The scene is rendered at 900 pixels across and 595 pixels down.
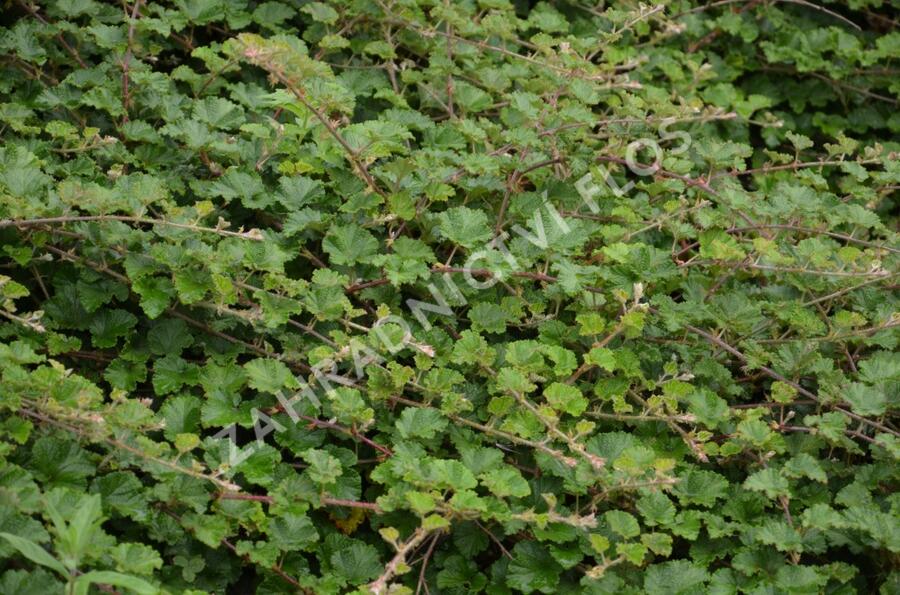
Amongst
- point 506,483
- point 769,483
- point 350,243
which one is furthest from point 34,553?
point 769,483

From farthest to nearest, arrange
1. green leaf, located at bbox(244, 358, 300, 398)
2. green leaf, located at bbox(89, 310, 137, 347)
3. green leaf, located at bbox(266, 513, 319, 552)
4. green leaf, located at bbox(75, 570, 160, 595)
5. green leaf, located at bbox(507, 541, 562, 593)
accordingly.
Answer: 1. green leaf, located at bbox(89, 310, 137, 347)
2. green leaf, located at bbox(244, 358, 300, 398)
3. green leaf, located at bbox(507, 541, 562, 593)
4. green leaf, located at bbox(266, 513, 319, 552)
5. green leaf, located at bbox(75, 570, 160, 595)

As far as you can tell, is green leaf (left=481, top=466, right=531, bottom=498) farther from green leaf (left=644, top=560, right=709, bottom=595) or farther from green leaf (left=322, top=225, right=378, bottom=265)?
green leaf (left=322, top=225, right=378, bottom=265)

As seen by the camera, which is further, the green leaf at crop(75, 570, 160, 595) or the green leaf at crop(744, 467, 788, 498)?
the green leaf at crop(744, 467, 788, 498)

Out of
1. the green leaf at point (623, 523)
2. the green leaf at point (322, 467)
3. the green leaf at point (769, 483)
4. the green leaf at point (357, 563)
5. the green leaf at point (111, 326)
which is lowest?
the green leaf at point (357, 563)

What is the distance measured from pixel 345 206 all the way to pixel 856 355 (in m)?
1.78

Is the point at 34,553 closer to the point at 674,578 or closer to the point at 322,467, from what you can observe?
the point at 322,467

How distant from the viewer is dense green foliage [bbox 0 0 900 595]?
2941 mm

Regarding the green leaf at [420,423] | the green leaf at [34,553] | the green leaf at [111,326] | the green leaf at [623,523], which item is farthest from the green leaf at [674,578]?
the green leaf at [111,326]

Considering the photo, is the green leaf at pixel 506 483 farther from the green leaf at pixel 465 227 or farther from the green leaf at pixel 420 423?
the green leaf at pixel 465 227

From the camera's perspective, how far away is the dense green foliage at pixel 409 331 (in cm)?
294

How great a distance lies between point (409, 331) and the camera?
10.7 ft

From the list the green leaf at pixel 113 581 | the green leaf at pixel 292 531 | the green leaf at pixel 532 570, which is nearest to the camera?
the green leaf at pixel 113 581

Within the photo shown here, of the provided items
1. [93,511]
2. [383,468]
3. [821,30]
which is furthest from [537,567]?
[821,30]

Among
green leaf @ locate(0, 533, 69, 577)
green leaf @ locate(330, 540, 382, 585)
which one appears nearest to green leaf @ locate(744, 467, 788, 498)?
green leaf @ locate(330, 540, 382, 585)
